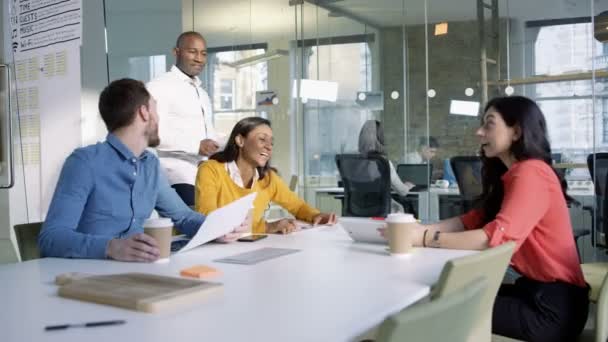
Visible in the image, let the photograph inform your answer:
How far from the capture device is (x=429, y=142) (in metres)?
6.35

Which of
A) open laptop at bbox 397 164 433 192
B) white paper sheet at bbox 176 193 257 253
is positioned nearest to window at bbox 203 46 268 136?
open laptop at bbox 397 164 433 192

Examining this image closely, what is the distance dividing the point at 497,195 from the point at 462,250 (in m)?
0.49

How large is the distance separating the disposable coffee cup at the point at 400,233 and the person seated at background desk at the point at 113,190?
82 centimetres

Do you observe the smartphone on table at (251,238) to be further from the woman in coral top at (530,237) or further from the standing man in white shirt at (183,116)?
the standing man in white shirt at (183,116)

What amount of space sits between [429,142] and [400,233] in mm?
4543

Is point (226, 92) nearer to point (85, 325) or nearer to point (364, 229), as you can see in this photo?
point (364, 229)

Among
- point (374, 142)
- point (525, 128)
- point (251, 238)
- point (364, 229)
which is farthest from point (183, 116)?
point (374, 142)

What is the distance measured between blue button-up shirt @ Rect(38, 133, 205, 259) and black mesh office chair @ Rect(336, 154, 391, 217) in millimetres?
3803

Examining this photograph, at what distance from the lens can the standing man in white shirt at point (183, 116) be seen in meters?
3.94

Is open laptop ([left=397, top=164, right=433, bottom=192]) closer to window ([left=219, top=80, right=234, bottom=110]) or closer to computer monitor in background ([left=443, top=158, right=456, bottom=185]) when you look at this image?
computer monitor in background ([left=443, top=158, right=456, bottom=185])

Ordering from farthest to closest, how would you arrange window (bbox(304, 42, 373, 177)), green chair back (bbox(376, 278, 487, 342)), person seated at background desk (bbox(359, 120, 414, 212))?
window (bbox(304, 42, 373, 177)) < person seated at background desk (bbox(359, 120, 414, 212)) < green chair back (bbox(376, 278, 487, 342))

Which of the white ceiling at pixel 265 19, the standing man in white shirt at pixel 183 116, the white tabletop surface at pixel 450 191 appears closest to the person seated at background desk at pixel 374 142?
the white tabletop surface at pixel 450 191

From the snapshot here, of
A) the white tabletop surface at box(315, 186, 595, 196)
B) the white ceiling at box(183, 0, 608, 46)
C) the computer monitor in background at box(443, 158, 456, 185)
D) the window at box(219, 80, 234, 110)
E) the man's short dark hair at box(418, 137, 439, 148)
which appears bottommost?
the white tabletop surface at box(315, 186, 595, 196)

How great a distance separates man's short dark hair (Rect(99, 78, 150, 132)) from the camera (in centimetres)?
235
